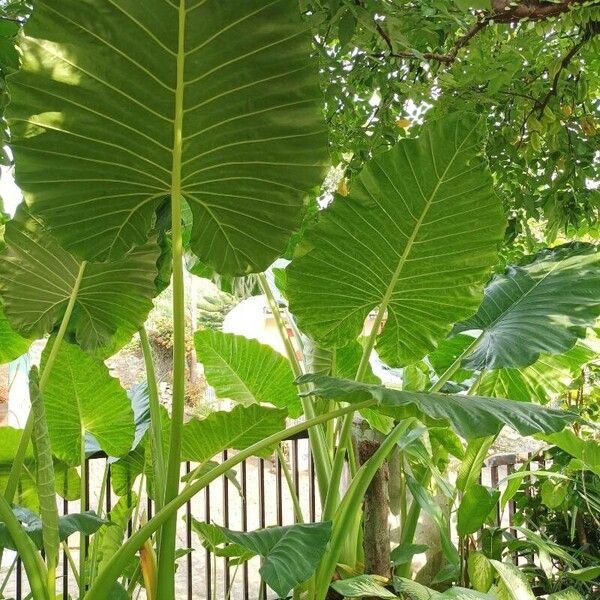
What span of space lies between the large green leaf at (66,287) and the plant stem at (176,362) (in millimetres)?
363

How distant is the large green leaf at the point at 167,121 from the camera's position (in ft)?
2.85

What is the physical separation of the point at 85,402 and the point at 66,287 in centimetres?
35

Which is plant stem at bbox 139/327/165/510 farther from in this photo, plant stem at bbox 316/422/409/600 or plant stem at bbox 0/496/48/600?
plant stem at bbox 316/422/409/600

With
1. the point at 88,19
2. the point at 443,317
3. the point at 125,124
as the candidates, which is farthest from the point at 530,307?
the point at 88,19

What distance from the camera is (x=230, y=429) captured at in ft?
5.55

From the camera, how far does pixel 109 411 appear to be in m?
1.73

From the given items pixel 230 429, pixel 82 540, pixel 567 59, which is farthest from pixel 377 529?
pixel 567 59

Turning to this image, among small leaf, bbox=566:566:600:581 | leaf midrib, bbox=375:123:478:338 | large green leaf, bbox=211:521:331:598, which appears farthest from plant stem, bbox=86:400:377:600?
small leaf, bbox=566:566:600:581

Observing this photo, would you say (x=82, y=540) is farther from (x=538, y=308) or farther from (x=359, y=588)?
(x=538, y=308)

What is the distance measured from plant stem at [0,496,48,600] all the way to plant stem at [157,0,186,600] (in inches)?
8.8

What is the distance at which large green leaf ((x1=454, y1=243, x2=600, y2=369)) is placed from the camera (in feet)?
4.54

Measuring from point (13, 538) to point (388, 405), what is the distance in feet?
2.37

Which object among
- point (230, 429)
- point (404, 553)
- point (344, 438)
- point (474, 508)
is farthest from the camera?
point (474, 508)

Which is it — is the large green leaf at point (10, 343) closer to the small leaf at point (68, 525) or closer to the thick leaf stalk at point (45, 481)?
the small leaf at point (68, 525)
